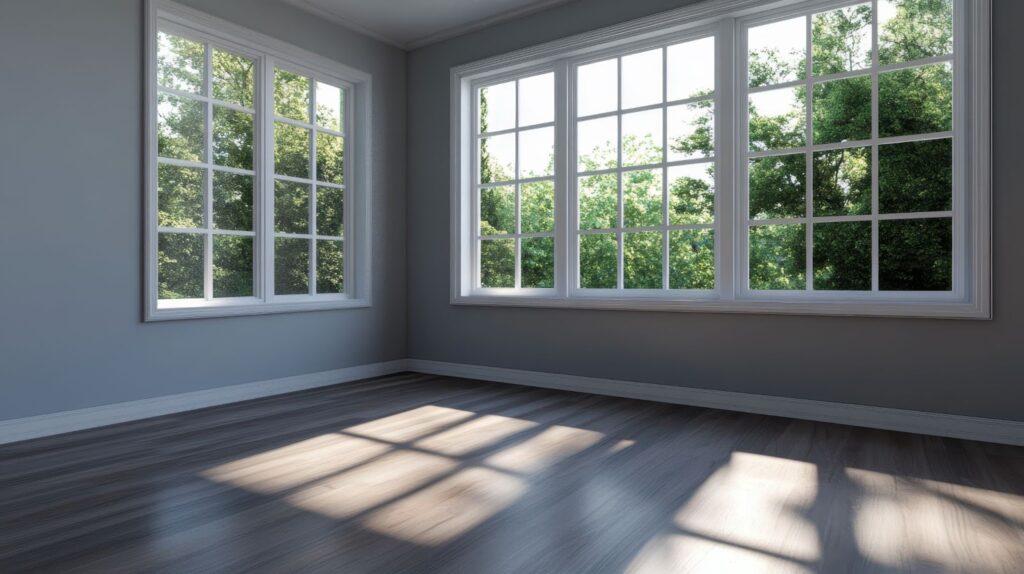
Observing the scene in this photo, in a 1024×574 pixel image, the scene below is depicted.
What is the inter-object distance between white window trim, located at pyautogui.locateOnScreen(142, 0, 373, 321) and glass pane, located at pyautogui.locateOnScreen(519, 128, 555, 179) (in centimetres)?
120

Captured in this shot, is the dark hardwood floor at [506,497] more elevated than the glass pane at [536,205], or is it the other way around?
the glass pane at [536,205]

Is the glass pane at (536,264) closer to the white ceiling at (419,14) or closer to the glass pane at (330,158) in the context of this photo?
the glass pane at (330,158)

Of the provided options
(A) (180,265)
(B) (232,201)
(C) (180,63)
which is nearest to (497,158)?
(B) (232,201)

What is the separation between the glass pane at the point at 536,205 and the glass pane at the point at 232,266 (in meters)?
1.93

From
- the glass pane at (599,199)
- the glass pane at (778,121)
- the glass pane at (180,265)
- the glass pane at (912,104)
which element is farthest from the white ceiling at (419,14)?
the glass pane at (912,104)

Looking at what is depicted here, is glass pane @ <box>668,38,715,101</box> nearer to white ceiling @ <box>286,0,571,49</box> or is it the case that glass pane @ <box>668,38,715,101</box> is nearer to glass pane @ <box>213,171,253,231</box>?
white ceiling @ <box>286,0,571,49</box>

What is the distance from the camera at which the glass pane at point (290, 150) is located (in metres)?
4.12

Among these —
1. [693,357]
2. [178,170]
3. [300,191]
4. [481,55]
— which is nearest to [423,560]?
[693,357]

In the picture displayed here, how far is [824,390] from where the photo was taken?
324 centimetres

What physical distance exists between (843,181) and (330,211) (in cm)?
503

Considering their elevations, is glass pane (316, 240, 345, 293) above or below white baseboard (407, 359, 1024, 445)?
above

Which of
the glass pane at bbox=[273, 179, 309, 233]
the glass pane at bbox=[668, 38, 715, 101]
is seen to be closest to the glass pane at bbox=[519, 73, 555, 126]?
the glass pane at bbox=[668, 38, 715, 101]

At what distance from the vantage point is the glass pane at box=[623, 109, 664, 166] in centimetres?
387

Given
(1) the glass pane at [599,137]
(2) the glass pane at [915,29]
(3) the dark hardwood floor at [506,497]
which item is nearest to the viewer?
(3) the dark hardwood floor at [506,497]
